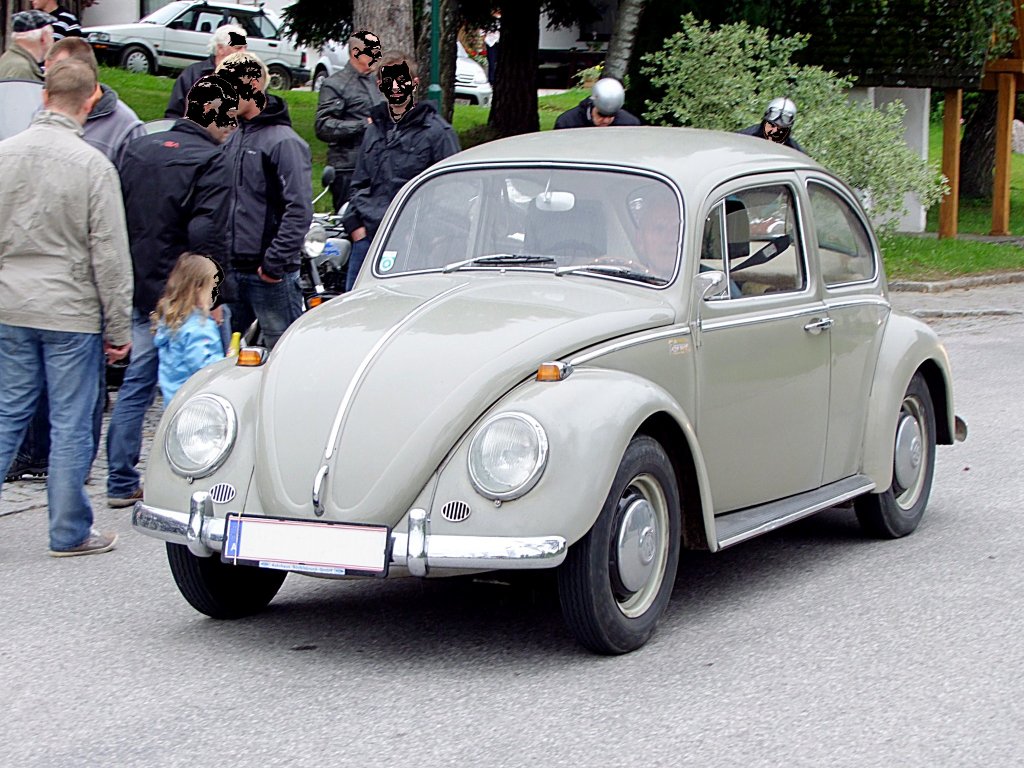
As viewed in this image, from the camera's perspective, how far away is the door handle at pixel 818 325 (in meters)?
6.50

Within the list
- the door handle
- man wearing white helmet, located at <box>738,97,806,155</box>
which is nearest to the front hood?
the door handle

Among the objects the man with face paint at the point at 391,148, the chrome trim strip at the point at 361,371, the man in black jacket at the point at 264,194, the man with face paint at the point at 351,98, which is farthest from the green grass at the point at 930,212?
the chrome trim strip at the point at 361,371

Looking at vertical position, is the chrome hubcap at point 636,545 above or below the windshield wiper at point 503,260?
below

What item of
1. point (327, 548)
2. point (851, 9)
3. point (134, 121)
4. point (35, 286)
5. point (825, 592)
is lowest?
point (825, 592)

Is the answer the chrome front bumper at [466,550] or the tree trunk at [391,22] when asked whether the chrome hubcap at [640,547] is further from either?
the tree trunk at [391,22]

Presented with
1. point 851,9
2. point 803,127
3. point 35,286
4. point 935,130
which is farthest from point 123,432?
point 935,130

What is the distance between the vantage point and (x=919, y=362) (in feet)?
23.4

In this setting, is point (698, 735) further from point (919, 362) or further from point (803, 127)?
point (803, 127)

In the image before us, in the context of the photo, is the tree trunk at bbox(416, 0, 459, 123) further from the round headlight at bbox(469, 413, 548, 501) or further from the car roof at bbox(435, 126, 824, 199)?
the round headlight at bbox(469, 413, 548, 501)

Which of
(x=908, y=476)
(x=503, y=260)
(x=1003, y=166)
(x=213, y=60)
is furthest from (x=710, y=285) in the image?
(x=1003, y=166)

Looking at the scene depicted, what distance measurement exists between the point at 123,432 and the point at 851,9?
61.3 ft

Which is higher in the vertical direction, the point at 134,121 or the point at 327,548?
the point at 134,121

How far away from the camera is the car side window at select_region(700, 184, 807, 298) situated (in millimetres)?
6215

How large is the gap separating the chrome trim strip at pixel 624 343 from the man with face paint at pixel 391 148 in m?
3.83
